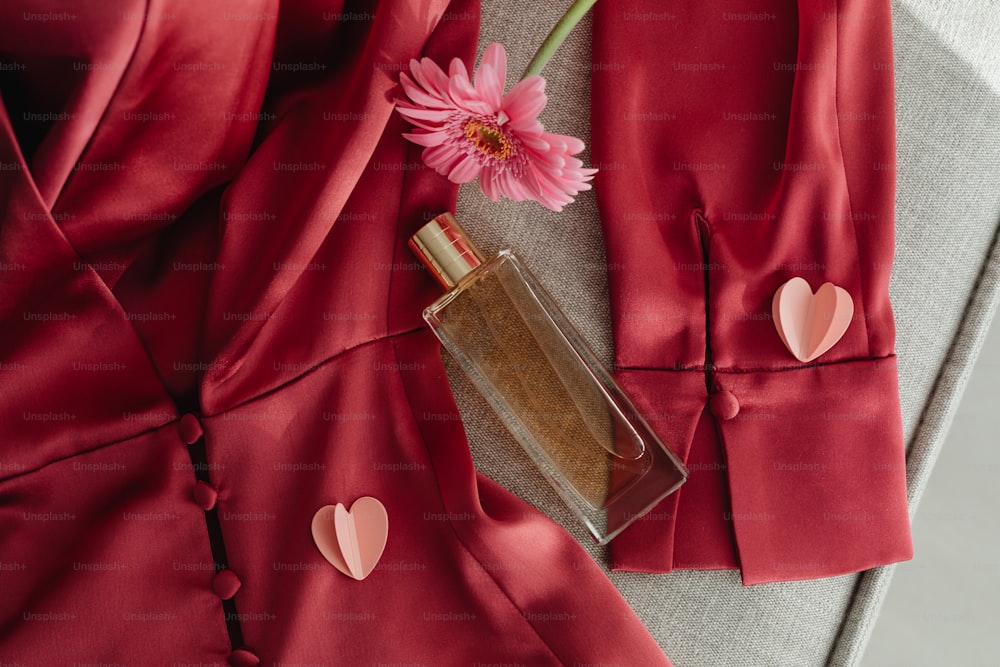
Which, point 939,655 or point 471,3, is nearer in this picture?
point 471,3

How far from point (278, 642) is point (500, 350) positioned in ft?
1.18

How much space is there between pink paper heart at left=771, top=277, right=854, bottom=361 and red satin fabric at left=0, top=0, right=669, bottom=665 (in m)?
0.32

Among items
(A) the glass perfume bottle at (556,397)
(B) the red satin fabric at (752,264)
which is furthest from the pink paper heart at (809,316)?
(A) the glass perfume bottle at (556,397)

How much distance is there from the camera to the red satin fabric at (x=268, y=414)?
0.67 metres

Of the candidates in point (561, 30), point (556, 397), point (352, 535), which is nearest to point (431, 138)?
point (561, 30)

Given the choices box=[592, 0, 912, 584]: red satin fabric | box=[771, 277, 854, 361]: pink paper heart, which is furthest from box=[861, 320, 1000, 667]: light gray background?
box=[771, 277, 854, 361]: pink paper heart

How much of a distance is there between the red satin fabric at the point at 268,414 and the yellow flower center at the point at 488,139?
91 mm

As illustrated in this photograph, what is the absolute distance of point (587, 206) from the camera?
32.4 inches

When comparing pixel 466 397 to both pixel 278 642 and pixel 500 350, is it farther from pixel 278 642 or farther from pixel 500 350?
pixel 278 642

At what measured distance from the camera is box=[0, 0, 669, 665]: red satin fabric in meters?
0.67

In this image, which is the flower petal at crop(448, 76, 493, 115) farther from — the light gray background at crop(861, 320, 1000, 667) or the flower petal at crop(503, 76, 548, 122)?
the light gray background at crop(861, 320, 1000, 667)

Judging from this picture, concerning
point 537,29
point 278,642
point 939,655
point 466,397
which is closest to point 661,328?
point 466,397

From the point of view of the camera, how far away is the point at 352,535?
0.69 metres

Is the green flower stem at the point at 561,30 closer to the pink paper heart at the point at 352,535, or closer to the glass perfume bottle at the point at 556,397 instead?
the glass perfume bottle at the point at 556,397
